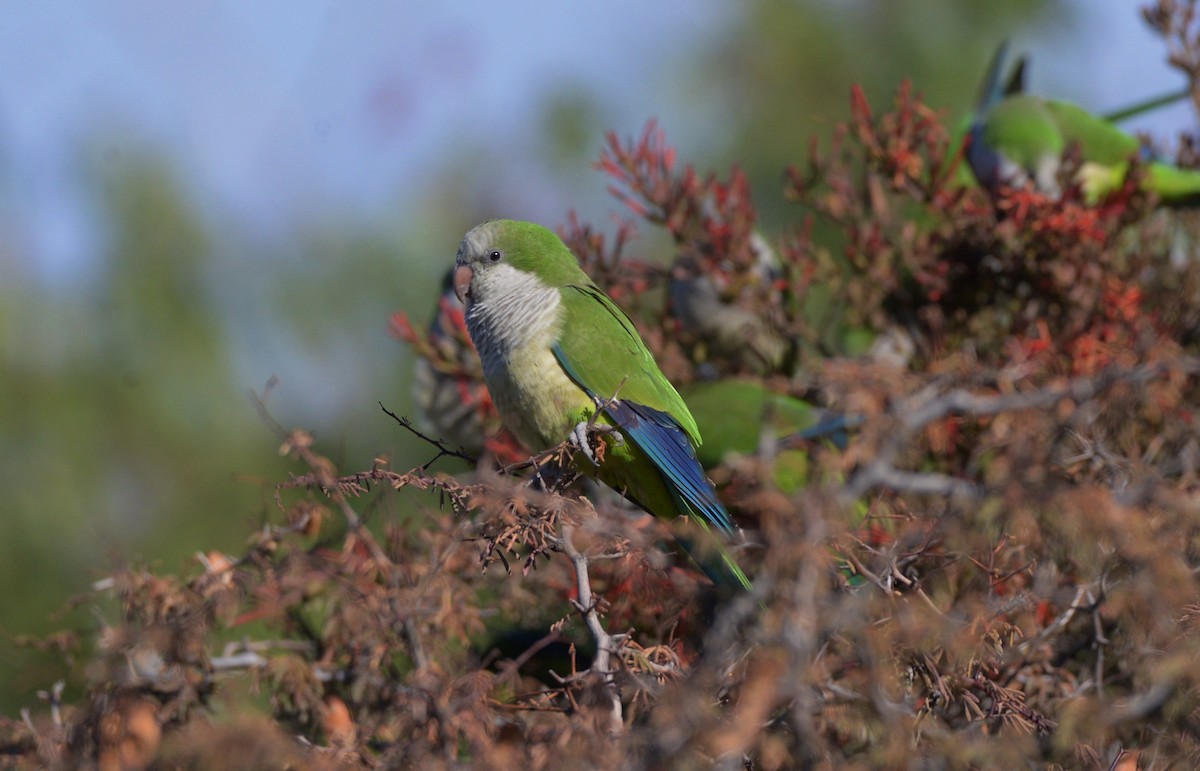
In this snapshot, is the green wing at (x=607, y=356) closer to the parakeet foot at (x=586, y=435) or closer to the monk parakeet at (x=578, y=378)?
the monk parakeet at (x=578, y=378)

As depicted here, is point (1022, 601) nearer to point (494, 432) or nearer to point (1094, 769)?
point (1094, 769)

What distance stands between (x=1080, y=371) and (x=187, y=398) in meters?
6.34

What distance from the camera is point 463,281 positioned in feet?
9.96

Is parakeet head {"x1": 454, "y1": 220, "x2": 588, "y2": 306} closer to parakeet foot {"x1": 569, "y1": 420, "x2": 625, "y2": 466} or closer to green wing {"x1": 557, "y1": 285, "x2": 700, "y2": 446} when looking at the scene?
green wing {"x1": 557, "y1": 285, "x2": 700, "y2": 446}

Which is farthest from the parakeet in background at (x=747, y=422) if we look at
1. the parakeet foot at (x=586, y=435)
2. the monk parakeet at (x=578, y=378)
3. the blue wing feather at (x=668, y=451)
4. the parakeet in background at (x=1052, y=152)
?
the parakeet in background at (x=1052, y=152)

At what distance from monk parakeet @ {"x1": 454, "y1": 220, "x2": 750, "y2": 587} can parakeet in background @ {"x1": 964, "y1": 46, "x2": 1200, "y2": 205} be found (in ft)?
5.58

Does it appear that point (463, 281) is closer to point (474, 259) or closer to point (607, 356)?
point (474, 259)

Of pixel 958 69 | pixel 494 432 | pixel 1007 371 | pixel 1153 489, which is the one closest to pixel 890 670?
pixel 1153 489

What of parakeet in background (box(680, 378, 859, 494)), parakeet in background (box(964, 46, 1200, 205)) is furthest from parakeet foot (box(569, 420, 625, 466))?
parakeet in background (box(964, 46, 1200, 205))

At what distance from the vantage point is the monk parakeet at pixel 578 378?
8.76 ft

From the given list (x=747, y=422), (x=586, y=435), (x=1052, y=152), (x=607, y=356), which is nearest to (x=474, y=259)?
(x=607, y=356)

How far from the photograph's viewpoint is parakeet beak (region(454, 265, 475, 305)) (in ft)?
9.94

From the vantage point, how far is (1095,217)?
3.50 metres

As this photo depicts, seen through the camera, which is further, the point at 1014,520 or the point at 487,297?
the point at 487,297
